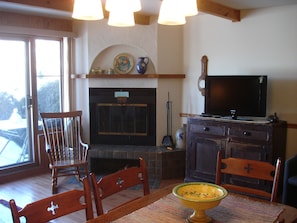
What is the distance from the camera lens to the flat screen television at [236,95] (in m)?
4.12

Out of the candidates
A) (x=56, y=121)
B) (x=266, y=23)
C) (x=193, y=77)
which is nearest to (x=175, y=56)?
(x=193, y=77)

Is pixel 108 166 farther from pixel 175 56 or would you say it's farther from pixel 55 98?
pixel 175 56

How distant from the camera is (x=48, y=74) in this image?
5.23 meters

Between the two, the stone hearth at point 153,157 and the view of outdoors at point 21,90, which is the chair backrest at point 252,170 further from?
the view of outdoors at point 21,90

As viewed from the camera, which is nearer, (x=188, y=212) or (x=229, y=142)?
(x=188, y=212)

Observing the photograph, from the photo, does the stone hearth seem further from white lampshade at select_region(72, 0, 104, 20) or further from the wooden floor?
white lampshade at select_region(72, 0, 104, 20)

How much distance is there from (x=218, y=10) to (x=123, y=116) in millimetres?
2084

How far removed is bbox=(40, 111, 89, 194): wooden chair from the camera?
428 centimetres

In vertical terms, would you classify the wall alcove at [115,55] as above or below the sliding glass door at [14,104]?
above

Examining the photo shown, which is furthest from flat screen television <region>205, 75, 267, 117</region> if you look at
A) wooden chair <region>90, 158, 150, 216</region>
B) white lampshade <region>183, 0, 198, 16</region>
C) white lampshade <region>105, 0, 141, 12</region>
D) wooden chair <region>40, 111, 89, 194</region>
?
white lampshade <region>105, 0, 141, 12</region>

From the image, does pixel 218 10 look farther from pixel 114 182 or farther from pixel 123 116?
pixel 114 182

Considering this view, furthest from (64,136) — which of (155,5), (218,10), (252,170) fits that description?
(252,170)

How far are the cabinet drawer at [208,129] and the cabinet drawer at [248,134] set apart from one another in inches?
4.2

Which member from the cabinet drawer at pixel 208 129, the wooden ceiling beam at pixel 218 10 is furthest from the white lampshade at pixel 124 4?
the cabinet drawer at pixel 208 129
